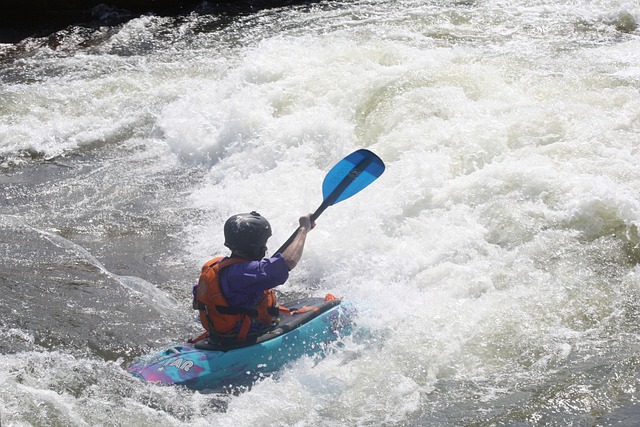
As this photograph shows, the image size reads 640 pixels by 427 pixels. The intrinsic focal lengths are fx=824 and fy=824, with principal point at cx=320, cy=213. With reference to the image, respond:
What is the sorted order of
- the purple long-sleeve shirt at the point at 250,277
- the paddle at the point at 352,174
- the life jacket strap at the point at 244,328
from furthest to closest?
the paddle at the point at 352,174 < the life jacket strap at the point at 244,328 < the purple long-sleeve shirt at the point at 250,277

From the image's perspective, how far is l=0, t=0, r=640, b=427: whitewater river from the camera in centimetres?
468

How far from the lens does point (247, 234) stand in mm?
4734

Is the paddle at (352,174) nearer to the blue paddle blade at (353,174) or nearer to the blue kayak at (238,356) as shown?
the blue paddle blade at (353,174)

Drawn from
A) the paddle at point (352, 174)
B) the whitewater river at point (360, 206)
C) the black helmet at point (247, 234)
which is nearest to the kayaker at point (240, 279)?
the black helmet at point (247, 234)

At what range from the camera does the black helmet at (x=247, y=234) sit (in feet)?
15.5

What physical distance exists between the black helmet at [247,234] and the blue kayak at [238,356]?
1.72 feet

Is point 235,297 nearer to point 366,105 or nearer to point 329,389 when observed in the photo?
point 329,389

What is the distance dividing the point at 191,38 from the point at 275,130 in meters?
3.58

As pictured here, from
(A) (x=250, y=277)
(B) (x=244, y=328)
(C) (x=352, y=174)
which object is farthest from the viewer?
(C) (x=352, y=174)

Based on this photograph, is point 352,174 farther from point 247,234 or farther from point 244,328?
point 244,328

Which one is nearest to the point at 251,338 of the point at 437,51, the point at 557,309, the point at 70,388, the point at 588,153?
the point at 70,388

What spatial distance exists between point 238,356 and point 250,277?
1.58 ft

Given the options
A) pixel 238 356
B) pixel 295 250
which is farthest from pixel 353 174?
→ pixel 238 356

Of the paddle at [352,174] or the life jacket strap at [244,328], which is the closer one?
the life jacket strap at [244,328]
